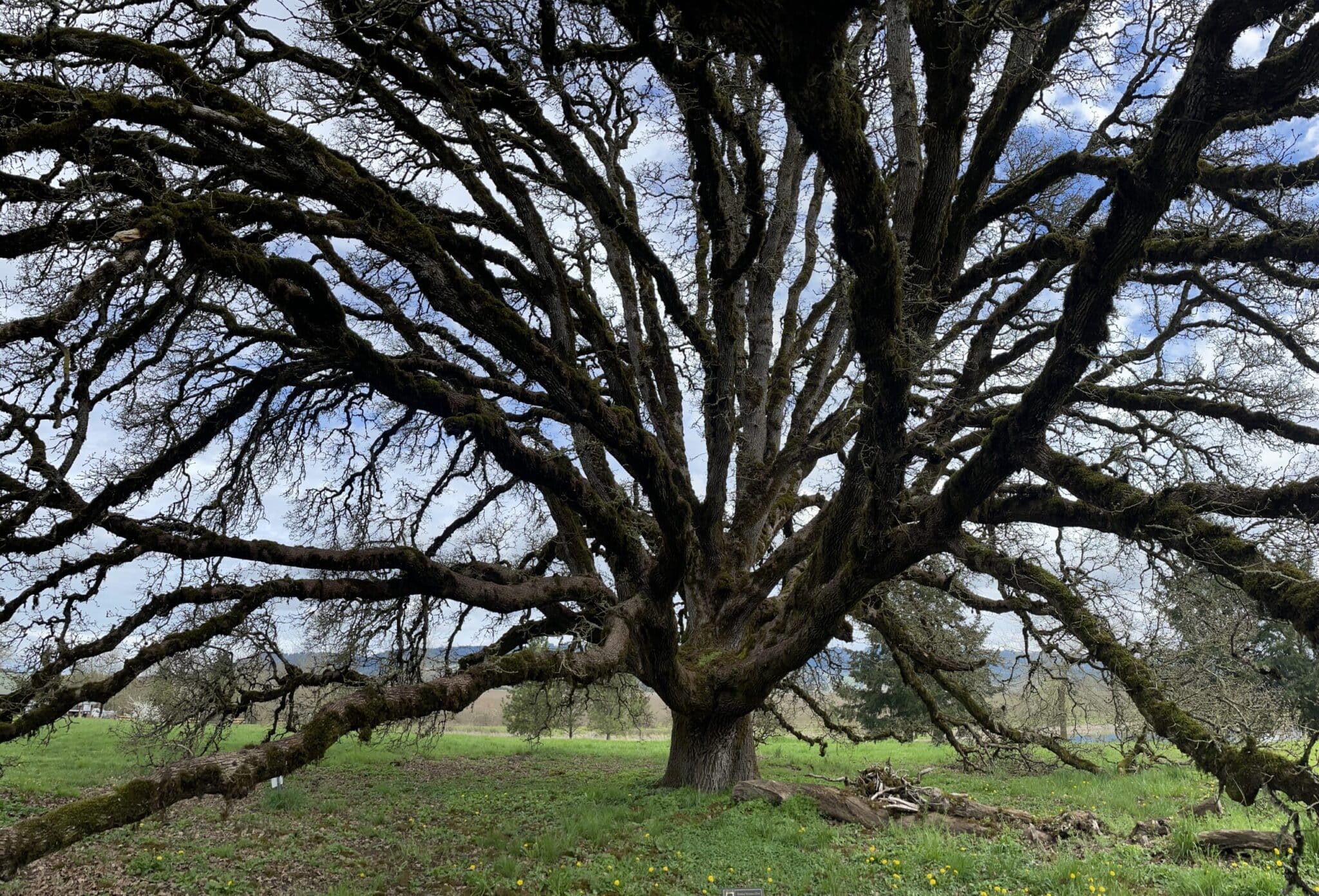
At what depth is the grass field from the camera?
5.74 meters

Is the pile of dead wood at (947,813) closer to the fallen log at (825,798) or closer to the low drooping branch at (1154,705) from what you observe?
the fallen log at (825,798)

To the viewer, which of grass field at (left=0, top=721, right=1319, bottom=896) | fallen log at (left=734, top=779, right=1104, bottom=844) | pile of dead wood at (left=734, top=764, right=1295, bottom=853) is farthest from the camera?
fallen log at (left=734, top=779, right=1104, bottom=844)

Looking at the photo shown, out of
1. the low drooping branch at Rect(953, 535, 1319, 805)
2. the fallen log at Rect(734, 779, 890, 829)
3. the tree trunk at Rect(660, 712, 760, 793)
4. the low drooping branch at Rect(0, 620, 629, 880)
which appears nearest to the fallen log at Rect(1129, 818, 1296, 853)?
the low drooping branch at Rect(953, 535, 1319, 805)

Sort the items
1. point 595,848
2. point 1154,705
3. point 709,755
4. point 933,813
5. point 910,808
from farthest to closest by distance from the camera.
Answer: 1. point 709,755
2. point 910,808
3. point 933,813
4. point 595,848
5. point 1154,705

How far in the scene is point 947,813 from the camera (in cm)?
823

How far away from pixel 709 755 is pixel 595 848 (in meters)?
2.88

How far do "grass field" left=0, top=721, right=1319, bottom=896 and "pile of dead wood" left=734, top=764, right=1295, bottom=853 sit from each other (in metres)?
0.22

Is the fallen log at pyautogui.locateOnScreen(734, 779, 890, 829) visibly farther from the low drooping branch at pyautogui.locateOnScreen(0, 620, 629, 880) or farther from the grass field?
the low drooping branch at pyautogui.locateOnScreen(0, 620, 629, 880)

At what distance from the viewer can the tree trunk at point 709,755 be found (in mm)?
9656

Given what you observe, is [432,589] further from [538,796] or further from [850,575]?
[538,796]

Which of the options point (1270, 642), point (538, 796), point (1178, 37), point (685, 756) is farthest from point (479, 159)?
point (1270, 642)

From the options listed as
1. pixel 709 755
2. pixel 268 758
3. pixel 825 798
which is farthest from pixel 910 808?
pixel 268 758

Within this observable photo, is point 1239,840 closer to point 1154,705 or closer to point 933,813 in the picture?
point 1154,705

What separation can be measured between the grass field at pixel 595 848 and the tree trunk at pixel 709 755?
1.93 ft
